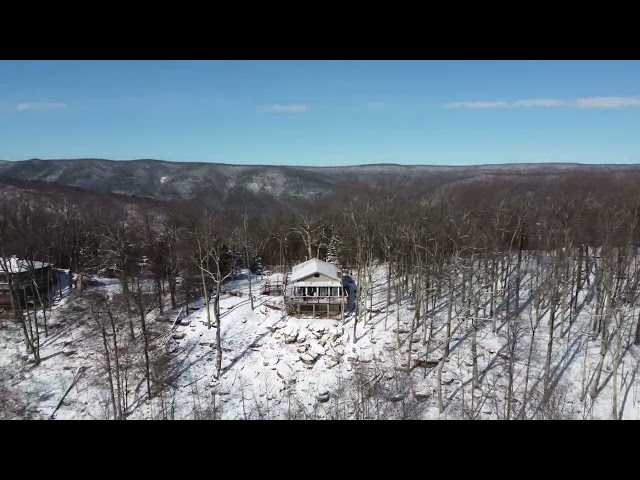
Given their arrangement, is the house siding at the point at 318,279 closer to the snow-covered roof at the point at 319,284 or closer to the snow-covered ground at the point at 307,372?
the snow-covered roof at the point at 319,284

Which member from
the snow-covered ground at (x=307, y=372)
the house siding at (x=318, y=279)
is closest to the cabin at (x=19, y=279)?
the snow-covered ground at (x=307, y=372)

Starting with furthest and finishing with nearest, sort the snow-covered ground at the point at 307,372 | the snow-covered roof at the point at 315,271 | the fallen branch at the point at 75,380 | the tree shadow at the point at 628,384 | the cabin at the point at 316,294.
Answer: the snow-covered roof at the point at 315,271, the cabin at the point at 316,294, the fallen branch at the point at 75,380, the snow-covered ground at the point at 307,372, the tree shadow at the point at 628,384

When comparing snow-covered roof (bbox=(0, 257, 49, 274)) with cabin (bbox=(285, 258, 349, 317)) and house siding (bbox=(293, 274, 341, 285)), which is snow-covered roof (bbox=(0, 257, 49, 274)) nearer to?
cabin (bbox=(285, 258, 349, 317))

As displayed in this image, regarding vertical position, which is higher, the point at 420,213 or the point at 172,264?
the point at 420,213

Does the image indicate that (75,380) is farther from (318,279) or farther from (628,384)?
(628,384)

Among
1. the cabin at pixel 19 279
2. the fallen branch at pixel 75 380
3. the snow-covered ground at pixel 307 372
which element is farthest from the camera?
the cabin at pixel 19 279

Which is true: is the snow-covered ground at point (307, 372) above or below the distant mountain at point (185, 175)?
below
